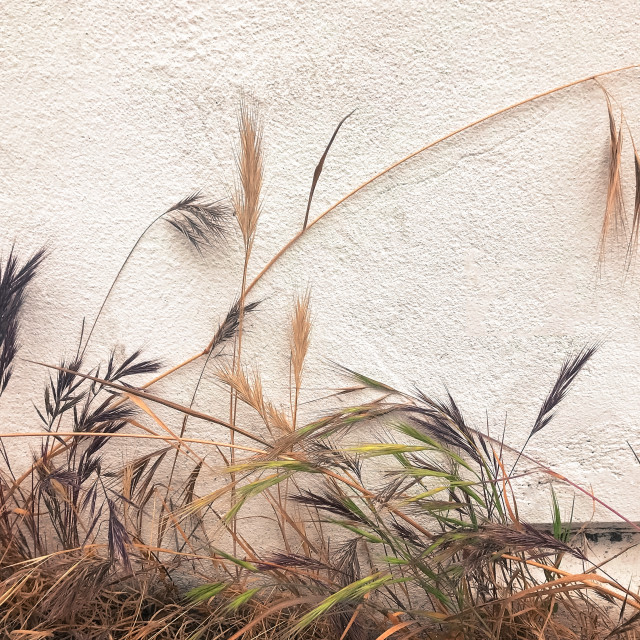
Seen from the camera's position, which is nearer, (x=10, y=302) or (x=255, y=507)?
(x=10, y=302)

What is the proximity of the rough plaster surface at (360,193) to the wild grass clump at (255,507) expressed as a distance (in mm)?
53

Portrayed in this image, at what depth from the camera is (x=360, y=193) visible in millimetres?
1358

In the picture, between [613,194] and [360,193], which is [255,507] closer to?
[360,193]

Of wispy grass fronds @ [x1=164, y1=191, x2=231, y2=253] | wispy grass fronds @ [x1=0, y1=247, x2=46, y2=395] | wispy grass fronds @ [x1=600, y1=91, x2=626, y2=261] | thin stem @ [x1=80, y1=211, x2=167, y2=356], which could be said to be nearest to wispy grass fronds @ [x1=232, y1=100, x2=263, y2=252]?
wispy grass fronds @ [x1=164, y1=191, x2=231, y2=253]

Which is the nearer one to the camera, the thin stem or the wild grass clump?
the wild grass clump

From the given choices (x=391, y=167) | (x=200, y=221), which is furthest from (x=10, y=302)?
(x=391, y=167)

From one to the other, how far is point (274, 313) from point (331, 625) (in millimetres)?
732

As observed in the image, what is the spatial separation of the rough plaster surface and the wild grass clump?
0.05 metres

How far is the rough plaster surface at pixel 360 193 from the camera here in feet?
4.21

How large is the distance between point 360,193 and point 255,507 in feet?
2.76

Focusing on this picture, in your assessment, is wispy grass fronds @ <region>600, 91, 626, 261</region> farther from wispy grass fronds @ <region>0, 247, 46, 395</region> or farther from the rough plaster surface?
wispy grass fronds @ <region>0, 247, 46, 395</region>

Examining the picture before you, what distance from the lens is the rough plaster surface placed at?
4.21 ft

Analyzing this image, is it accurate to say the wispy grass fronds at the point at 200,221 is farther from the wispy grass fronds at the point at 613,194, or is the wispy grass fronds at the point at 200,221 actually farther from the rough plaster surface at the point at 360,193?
the wispy grass fronds at the point at 613,194

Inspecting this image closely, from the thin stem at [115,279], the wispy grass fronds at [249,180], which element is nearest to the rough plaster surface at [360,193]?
the thin stem at [115,279]
